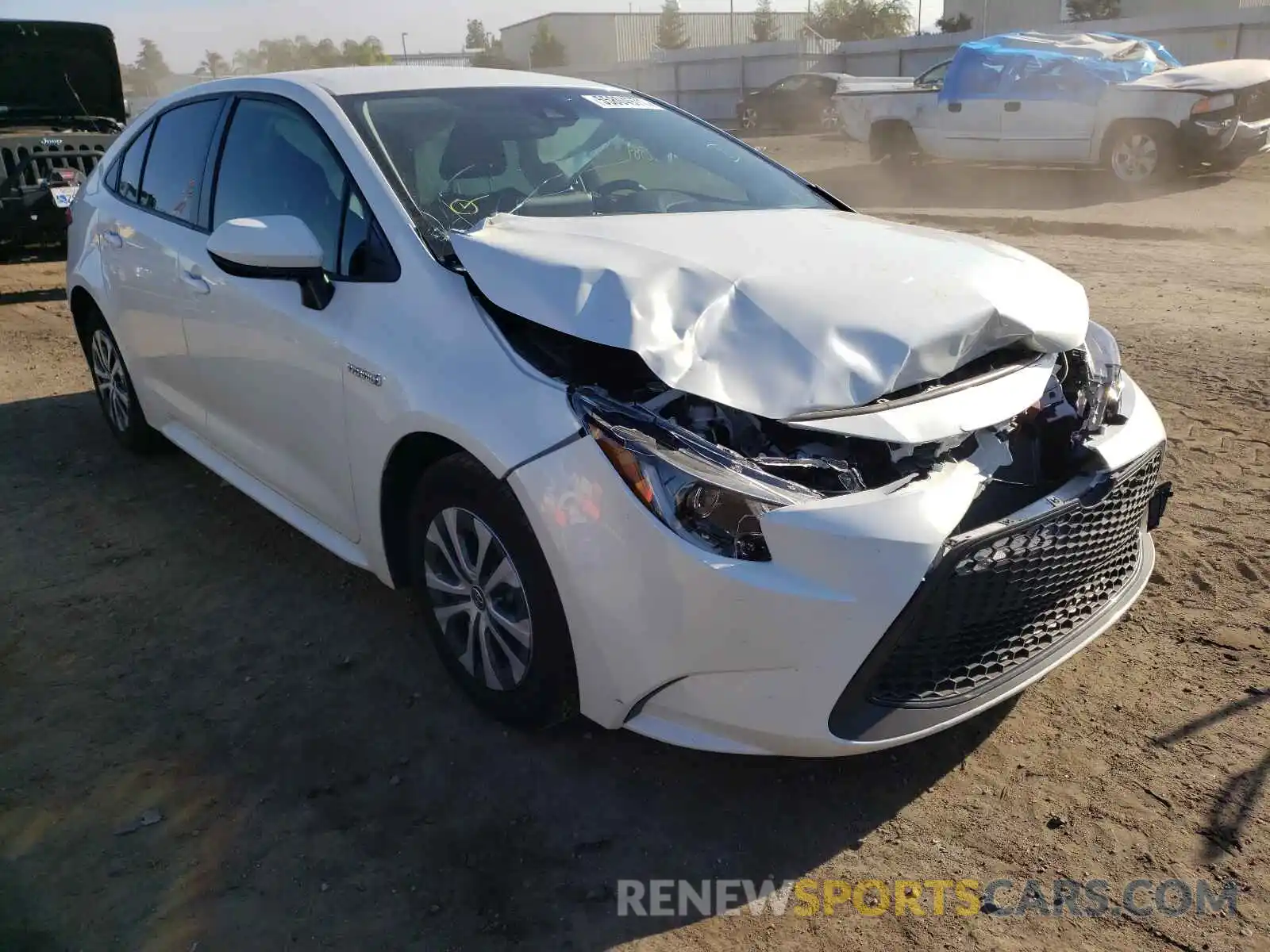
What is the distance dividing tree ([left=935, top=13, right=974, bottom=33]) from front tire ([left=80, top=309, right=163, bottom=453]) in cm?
4246

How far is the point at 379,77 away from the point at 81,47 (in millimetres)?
8782

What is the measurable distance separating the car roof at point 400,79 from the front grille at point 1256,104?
1071 cm

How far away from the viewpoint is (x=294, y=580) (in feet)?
13.1

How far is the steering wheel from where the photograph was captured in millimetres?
3635

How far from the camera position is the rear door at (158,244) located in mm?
4152

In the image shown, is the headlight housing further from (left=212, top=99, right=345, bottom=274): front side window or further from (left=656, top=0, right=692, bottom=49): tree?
(left=656, top=0, right=692, bottom=49): tree

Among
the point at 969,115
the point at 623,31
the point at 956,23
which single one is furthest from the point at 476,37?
the point at 969,115

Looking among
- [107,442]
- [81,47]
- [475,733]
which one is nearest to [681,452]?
[475,733]

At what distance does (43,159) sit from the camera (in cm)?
962

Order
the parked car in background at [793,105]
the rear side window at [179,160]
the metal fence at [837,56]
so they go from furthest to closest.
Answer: the parked car in background at [793,105]
the metal fence at [837,56]
the rear side window at [179,160]

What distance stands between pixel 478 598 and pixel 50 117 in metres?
10.0

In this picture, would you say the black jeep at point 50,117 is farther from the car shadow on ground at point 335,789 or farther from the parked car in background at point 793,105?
the parked car in background at point 793,105

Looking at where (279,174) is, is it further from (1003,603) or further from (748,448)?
(1003,603)

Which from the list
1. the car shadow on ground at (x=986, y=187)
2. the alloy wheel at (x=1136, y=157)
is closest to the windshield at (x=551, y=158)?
the car shadow on ground at (x=986, y=187)
